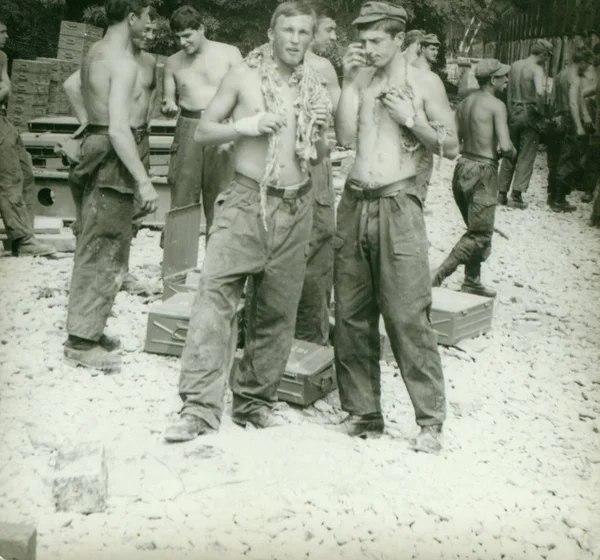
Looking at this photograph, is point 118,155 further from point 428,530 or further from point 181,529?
point 428,530

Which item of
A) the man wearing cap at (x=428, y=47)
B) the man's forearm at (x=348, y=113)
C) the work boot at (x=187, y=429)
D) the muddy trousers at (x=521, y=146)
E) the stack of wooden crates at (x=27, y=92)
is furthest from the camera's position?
the muddy trousers at (x=521, y=146)

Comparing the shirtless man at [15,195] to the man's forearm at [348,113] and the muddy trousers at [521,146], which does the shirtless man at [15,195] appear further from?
the muddy trousers at [521,146]

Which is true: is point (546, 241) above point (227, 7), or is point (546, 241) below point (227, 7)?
below

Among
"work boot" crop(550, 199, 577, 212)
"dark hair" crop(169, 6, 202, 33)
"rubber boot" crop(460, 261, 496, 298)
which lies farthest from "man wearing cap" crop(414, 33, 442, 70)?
"work boot" crop(550, 199, 577, 212)

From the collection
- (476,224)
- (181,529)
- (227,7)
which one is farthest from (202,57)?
(181,529)

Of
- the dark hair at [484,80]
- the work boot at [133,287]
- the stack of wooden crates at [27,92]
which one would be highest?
the dark hair at [484,80]

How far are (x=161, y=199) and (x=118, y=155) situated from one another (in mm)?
4024

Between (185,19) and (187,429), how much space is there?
3.47 metres

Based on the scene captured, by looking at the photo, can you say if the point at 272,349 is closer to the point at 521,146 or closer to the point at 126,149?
the point at 126,149

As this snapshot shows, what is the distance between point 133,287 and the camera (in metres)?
7.37

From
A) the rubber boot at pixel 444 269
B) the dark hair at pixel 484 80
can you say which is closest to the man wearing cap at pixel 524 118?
the dark hair at pixel 484 80

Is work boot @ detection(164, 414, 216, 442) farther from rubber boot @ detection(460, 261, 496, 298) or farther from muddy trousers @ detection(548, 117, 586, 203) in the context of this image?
muddy trousers @ detection(548, 117, 586, 203)

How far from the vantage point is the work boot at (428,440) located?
475cm

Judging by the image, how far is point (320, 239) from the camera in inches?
229
